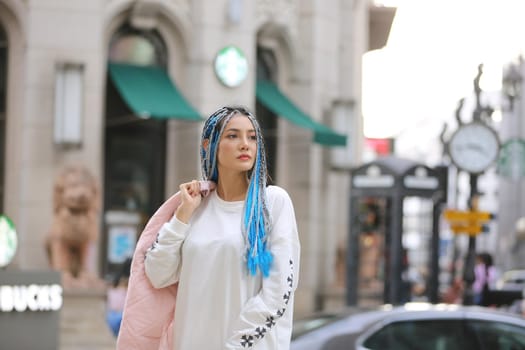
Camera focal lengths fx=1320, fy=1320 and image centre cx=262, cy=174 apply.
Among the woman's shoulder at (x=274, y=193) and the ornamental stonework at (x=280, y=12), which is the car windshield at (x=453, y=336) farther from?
the ornamental stonework at (x=280, y=12)

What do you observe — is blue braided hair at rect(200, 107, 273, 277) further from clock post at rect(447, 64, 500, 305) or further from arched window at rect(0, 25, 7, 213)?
arched window at rect(0, 25, 7, 213)

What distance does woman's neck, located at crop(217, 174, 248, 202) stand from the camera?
4875mm

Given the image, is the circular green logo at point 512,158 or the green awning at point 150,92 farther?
the circular green logo at point 512,158

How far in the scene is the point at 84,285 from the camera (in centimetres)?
2002

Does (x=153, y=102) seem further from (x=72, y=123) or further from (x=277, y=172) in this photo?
(x=277, y=172)

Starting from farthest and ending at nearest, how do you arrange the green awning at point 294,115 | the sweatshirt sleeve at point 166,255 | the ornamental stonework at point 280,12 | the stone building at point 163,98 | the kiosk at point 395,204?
the ornamental stonework at point 280,12, the green awning at point 294,115, the stone building at point 163,98, the kiosk at point 395,204, the sweatshirt sleeve at point 166,255

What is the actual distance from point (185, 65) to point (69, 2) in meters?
2.72

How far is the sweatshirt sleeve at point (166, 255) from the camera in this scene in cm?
477

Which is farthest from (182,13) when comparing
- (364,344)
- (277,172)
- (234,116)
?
(234,116)

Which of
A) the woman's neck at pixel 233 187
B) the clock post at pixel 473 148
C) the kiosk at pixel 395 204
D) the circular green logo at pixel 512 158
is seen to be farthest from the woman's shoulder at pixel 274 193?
the circular green logo at pixel 512 158

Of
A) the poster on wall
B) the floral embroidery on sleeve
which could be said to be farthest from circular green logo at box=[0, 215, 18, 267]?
the floral embroidery on sleeve

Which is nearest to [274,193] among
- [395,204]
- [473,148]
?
[395,204]

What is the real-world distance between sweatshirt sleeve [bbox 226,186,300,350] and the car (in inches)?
194

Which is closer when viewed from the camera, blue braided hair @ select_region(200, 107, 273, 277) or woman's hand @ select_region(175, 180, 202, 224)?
blue braided hair @ select_region(200, 107, 273, 277)
